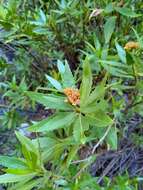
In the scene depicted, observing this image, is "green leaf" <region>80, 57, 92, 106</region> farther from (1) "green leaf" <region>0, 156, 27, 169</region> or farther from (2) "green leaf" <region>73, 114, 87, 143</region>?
(1) "green leaf" <region>0, 156, 27, 169</region>

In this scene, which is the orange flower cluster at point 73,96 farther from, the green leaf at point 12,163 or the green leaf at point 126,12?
the green leaf at point 126,12

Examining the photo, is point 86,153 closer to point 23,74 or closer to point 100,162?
point 100,162

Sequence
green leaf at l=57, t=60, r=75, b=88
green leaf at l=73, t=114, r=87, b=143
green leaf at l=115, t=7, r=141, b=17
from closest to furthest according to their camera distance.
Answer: green leaf at l=73, t=114, r=87, b=143, green leaf at l=57, t=60, r=75, b=88, green leaf at l=115, t=7, r=141, b=17

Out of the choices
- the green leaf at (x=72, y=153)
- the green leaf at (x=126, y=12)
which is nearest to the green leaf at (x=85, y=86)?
the green leaf at (x=72, y=153)

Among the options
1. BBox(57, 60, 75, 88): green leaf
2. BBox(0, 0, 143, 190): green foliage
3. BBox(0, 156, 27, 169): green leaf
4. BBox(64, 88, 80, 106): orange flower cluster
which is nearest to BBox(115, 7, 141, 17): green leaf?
BBox(0, 0, 143, 190): green foliage

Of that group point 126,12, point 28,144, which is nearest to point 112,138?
point 28,144
